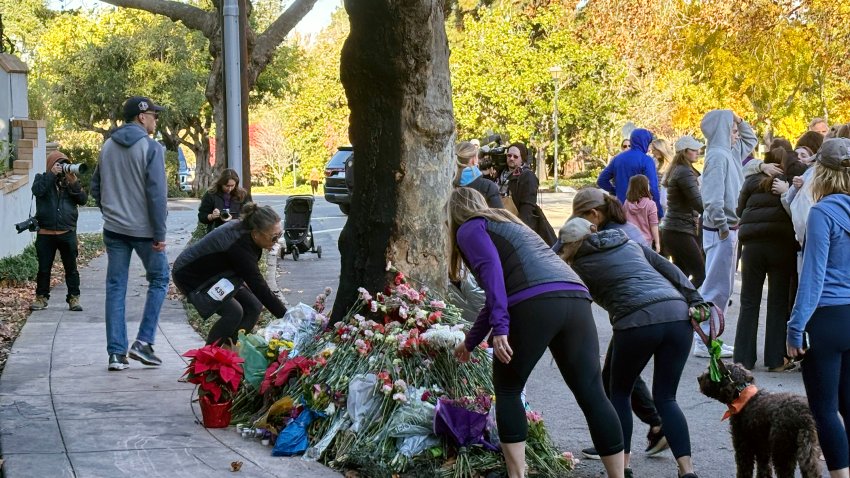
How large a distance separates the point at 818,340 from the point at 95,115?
45698 mm

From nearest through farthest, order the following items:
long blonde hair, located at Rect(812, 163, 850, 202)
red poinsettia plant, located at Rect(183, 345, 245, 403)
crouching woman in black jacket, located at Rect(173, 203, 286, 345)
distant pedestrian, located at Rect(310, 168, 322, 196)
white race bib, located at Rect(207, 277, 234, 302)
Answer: long blonde hair, located at Rect(812, 163, 850, 202)
red poinsettia plant, located at Rect(183, 345, 245, 403)
crouching woman in black jacket, located at Rect(173, 203, 286, 345)
white race bib, located at Rect(207, 277, 234, 302)
distant pedestrian, located at Rect(310, 168, 322, 196)

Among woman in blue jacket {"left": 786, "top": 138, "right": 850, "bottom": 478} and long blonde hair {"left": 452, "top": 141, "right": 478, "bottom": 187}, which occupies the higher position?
long blonde hair {"left": 452, "top": 141, "right": 478, "bottom": 187}

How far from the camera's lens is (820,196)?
5.25m

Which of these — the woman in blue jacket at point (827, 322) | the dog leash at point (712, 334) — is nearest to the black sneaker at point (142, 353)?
the dog leash at point (712, 334)

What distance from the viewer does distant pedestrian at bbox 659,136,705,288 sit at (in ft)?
31.7

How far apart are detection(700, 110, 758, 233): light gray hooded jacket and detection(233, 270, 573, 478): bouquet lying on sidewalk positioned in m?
3.51

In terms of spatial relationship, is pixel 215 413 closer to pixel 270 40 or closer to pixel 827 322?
pixel 827 322

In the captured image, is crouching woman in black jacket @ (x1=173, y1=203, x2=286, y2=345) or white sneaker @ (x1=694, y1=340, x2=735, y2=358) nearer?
crouching woman in black jacket @ (x1=173, y1=203, x2=286, y2=345)

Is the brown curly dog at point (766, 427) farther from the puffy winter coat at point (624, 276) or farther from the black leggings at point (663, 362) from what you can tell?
the puffy winter coat at point (624, 276)

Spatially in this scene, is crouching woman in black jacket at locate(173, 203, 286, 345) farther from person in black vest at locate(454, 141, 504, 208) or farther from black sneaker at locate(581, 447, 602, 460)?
person in black vest at locate(454, 141, 504, 208)

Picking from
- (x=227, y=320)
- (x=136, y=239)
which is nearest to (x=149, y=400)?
(x=227, y=320)

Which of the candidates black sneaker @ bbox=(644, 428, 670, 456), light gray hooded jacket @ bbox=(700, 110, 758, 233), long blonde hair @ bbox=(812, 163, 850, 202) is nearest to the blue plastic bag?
black sneaker @ bbox=(644, 428, 670, 456)

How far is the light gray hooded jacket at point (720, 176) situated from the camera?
9305mm

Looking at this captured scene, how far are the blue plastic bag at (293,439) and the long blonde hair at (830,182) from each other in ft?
9.84
